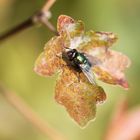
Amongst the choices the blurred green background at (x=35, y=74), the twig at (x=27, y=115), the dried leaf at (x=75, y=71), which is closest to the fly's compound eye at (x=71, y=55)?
the dried leaf at (x=75, y=71)

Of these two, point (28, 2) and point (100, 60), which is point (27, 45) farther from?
point (100, 60)

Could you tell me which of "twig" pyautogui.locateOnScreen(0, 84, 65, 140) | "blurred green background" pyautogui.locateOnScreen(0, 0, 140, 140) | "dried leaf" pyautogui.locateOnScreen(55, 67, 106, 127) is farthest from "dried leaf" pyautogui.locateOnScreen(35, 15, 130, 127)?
"blurred green background" pyautogui.locateOnScreen(0, 0, 140, 140)

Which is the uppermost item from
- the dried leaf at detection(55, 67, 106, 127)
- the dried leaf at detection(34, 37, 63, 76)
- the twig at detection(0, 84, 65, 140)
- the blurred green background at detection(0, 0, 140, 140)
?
the blurred green background at detection(0, 0, 140, 140)

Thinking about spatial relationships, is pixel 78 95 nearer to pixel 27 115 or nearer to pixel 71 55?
pixel 71 55

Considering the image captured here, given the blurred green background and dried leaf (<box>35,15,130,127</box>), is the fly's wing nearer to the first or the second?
dried leaf (<box>35,15,130,127</box>)

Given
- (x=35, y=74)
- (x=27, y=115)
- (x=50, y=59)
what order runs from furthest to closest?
(x=35, y=74), (x=27, y=115), (x=50, y=59)

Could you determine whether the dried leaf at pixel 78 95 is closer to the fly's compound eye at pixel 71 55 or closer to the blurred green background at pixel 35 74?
the fly's compound eye at pixel 71 55

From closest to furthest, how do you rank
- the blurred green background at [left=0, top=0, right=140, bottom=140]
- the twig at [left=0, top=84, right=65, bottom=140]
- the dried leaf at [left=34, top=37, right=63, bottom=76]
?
the dried leaf at [left=34, top=37, right=63, bottom=76]
the twig at [left=0, top=84, right=65, bottom=140]
the blurred green background at [left=0, top=0, right=140, bottom=140]

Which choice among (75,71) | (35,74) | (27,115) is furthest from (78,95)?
(35,74)
